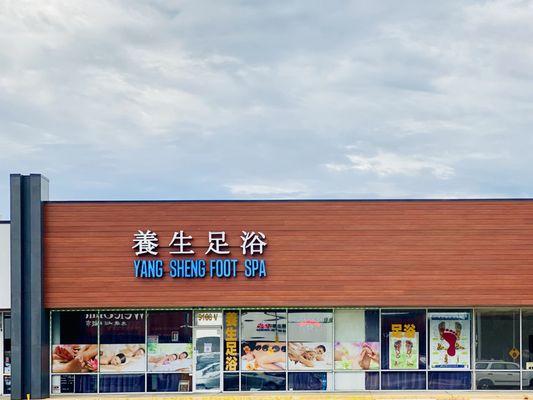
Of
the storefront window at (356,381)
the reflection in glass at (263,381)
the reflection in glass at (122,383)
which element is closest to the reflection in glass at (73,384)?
the reflection in glass at (122,383)

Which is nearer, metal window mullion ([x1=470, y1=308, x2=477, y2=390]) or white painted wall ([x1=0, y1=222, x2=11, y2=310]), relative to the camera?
white painted wall ([x1=0, y1=222, x2=11, y2=310])

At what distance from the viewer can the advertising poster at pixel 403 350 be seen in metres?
27.8

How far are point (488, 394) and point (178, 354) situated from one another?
1055 cm

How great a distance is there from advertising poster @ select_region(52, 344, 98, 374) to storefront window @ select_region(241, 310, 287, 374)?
511 cm

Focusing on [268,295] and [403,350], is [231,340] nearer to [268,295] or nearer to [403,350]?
[268,295]

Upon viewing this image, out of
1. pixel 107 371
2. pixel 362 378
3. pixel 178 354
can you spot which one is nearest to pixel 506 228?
pixel 362 378

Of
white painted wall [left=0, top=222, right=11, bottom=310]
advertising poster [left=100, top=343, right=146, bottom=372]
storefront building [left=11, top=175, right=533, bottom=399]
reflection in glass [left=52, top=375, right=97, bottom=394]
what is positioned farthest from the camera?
advertising poster [left=100, top=343, right=146, bottom=372]

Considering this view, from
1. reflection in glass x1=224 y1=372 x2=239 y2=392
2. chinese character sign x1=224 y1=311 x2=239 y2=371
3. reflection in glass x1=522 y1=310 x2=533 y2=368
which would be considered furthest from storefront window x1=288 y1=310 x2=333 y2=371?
reflection in glass x1=522 y1=310 x2=533 y2=368

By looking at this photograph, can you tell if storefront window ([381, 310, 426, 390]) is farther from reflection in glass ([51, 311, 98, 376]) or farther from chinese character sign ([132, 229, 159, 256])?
reflection in glass ([51, 311, 98, 376])

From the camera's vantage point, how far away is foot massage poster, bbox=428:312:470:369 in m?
28.0

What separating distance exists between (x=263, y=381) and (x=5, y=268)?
946 centimetres

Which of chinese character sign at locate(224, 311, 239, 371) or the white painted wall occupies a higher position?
the white painted wall

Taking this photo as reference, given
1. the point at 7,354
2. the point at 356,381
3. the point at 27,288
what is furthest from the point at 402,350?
the point at 7,354

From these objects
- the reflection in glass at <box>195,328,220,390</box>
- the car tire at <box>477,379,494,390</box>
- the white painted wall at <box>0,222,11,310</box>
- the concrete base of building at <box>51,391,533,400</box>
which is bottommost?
the concrete base of building at <box>51,391,533,400</box>
